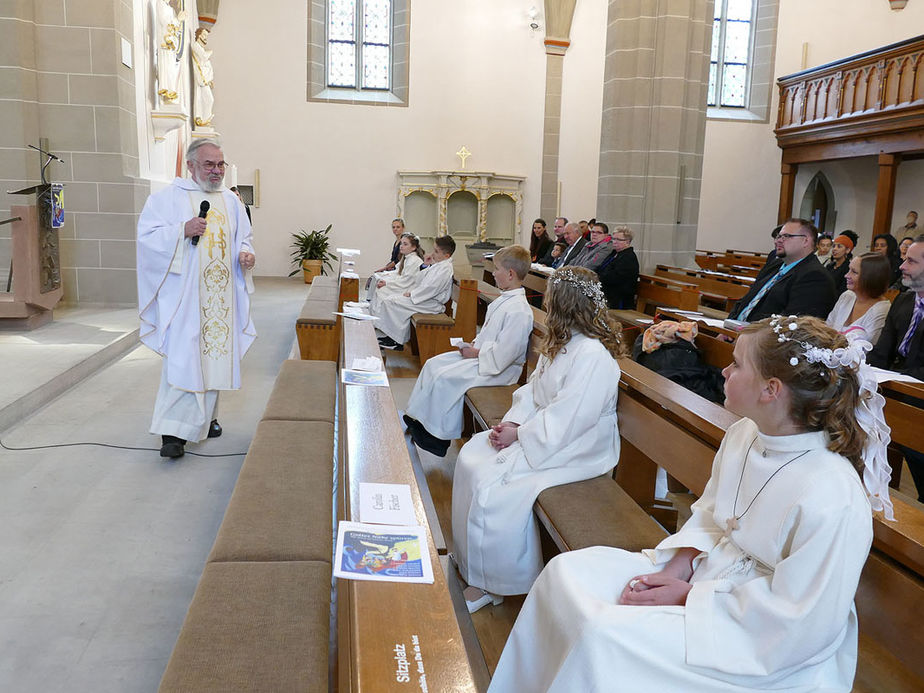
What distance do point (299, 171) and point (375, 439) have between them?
520 inches

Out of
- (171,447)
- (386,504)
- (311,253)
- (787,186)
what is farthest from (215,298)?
(787,186)

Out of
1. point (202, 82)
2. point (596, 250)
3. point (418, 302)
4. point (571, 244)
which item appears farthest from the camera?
point (202, 82)

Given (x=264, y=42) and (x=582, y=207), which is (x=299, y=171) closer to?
(x=264, y=42)

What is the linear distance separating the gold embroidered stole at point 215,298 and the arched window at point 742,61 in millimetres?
13926

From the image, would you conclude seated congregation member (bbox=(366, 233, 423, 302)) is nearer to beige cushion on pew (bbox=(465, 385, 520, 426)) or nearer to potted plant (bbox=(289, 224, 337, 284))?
beige cushion on pew (bbox=(465, 385, 520, 426))

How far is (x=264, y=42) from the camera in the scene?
14.9 m

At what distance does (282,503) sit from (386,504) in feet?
1.18

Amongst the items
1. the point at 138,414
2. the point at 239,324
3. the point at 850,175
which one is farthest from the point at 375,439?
the point at 850,175

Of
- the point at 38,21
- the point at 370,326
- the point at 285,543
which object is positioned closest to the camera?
the point at 285,543

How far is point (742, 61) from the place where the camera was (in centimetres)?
1625

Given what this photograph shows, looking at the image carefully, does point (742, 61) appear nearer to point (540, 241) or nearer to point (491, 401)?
point (540, 241)

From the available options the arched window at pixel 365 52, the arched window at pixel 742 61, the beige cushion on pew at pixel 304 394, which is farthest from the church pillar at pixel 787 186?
the beige cushion on pew at pixel 304 394

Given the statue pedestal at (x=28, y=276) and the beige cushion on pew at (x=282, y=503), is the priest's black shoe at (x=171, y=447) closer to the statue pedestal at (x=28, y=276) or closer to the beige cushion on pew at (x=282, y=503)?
the beige cushion on pew at (x=282, y=503)

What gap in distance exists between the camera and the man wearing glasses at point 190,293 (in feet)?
13.6
